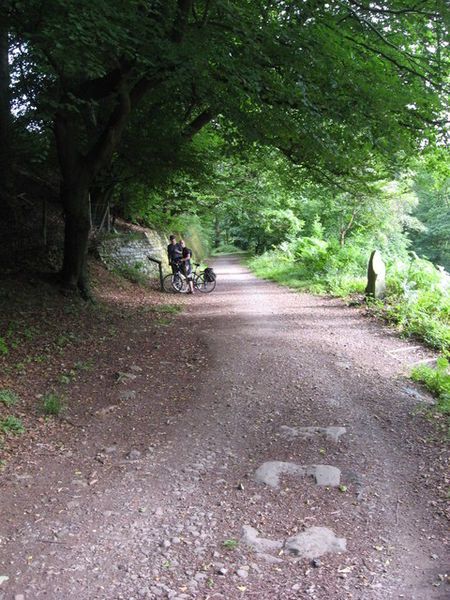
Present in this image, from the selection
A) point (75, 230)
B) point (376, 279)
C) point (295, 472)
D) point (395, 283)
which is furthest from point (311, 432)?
point (395, 283)

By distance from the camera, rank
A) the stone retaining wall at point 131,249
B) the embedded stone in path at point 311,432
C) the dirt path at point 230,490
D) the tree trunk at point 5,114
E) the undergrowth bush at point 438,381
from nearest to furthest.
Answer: the dirt path at point 230,490
the embedded stone in path at point 311,432
the undergrowth bush at point 438,381
the tree trunk at point 5,114
the stone retaining wall at point 131,249

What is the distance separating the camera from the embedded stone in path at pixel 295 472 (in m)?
4.37

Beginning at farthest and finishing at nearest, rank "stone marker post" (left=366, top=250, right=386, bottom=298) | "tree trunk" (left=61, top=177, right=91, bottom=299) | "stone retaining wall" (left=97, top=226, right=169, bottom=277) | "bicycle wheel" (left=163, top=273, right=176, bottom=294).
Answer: "bicycle wheel" (left=163, top=273, right=176, bottom=294) → "stone retaining wall" (left=97, top=226, right=169, bottom=277) → "stone marker post" (left=366, top=250, right=386, bottom=298) → "tree trunk" (left=61, top=177, right=91, bottom=299)

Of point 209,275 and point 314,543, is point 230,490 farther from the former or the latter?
point 209,275

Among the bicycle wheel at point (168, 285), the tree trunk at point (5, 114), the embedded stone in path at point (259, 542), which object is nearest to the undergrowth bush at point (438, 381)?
the embedded stone in path at point (259, 542)

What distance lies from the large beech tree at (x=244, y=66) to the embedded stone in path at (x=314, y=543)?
5.51 meters

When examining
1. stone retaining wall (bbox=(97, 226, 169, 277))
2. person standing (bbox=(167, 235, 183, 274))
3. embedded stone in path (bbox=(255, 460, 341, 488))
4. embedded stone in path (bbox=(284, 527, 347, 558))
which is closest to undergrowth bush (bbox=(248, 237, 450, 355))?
person standing (bbox=(167, 235, 183, 274))

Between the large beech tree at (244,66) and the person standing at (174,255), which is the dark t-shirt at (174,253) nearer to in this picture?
the person standing at (174,255)

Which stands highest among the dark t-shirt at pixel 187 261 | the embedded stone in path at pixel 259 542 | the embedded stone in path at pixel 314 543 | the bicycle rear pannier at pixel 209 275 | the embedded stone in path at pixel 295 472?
the dark t-shirt at pixel 187 261

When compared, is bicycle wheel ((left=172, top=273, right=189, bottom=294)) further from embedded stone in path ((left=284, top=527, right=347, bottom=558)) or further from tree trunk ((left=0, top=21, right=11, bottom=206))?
embedded stone in path ((left=284, top=527, right=347, bottom=558))

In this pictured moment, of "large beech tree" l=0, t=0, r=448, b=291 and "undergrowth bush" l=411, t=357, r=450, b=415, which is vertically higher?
"large beech tree" l=0, t=0, r=448, b=291

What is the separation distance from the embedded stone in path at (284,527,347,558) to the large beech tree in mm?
5511

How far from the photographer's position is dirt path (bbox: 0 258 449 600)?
3139 mm

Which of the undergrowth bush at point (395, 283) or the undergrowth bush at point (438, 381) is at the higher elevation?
the undergrowth bush at point (395, 283)
